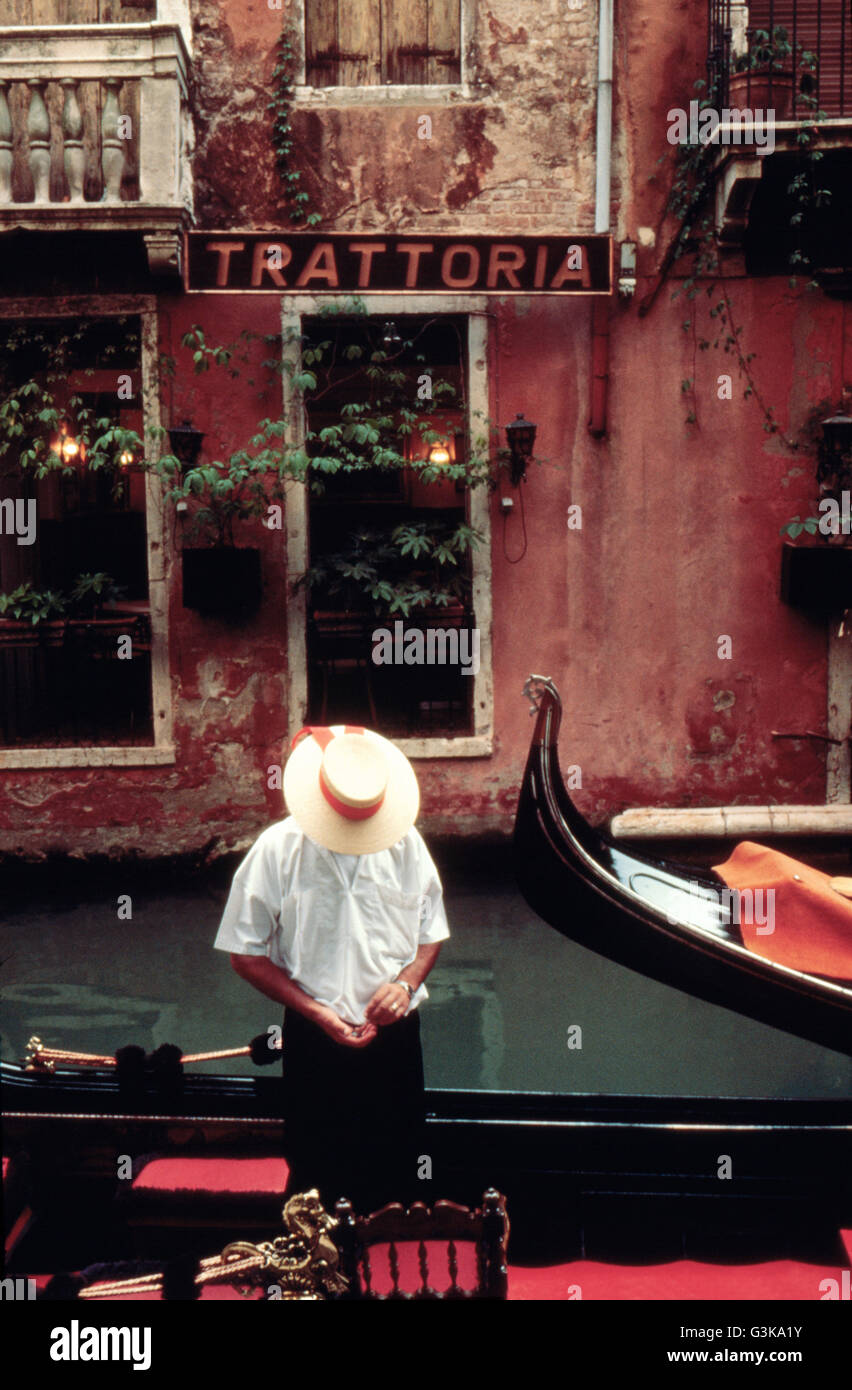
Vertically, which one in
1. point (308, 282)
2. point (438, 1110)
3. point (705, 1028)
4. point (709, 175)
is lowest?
point (705, 1028)

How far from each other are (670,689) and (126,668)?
3077mm

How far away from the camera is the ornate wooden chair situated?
150cm

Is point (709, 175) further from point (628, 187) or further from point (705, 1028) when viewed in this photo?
point (705, 1028)

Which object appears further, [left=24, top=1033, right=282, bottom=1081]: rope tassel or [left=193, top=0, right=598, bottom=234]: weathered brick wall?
[left=193, top=0, right=598, bottom=234]: weathered brick wall

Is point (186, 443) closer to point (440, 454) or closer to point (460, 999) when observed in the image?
point (440, 454)

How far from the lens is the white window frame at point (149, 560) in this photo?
566cm

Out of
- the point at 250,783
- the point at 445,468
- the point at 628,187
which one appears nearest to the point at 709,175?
the point at 628,187

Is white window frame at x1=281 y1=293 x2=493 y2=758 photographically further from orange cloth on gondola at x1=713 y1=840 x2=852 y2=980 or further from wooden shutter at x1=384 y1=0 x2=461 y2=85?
orange cloth on gondola at x1=713 y1=840 x2=852 y2=980

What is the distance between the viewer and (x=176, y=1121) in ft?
8.68

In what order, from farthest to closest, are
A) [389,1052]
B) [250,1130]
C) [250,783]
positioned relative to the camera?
[250,783], [250,1130], [389,1052]

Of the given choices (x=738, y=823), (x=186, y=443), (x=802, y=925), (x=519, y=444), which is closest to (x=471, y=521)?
(x=519, y=444)

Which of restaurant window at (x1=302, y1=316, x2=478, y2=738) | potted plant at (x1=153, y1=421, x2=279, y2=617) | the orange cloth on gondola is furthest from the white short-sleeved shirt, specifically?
potted plant at (x1=153, y1=421, x2=279, y2=617)

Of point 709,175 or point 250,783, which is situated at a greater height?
point 709,175

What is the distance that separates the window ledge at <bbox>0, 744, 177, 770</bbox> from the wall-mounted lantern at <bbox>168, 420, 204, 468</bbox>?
1.55 metres
